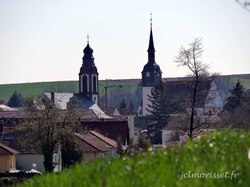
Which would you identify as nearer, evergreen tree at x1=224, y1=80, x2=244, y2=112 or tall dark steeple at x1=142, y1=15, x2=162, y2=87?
evergreen tree at x1=224, y1=80, x2=244, y2=112

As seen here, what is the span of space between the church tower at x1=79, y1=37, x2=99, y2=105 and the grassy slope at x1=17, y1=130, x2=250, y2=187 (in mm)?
104757

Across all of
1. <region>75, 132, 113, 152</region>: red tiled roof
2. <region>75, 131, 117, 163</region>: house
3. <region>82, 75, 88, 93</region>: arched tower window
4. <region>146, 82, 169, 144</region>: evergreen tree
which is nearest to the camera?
<region>75, 131, 117, 163</region>: house

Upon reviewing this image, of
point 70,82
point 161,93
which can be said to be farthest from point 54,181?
point 70,82

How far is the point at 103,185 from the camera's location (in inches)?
287

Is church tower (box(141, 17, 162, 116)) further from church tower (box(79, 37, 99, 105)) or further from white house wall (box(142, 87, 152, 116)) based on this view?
church tower (box(79, 37, 99, 105))

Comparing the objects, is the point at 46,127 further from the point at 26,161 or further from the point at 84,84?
the point at 84,84

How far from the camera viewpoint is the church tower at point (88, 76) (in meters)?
115

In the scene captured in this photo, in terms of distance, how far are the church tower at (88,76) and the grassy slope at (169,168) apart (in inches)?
4124

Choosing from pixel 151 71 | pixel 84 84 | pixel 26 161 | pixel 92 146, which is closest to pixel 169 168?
pixel 92 146

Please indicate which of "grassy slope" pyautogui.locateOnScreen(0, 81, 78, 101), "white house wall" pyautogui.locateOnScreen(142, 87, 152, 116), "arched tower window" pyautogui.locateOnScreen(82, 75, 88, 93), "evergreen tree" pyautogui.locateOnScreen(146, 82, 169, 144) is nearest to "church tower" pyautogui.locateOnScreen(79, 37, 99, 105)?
"arched tower window" pyautogui.locateOnScreen(82, 75, 88, 93)

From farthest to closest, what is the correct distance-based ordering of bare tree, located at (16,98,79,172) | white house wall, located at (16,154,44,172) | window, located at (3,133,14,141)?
window, located at (3,133,14,141)
white house wall, located at (16,154,44,172)
bare tree, located at (16,98,79,172)

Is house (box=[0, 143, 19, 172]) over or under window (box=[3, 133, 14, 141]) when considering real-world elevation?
under

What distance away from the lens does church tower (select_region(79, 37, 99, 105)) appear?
377ft

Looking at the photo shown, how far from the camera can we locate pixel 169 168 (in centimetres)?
785
